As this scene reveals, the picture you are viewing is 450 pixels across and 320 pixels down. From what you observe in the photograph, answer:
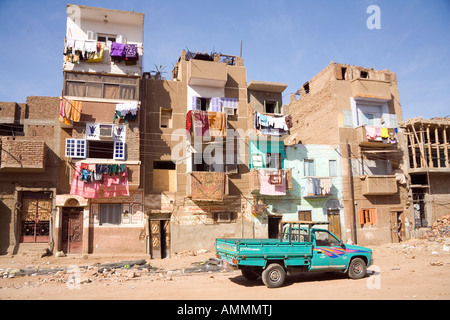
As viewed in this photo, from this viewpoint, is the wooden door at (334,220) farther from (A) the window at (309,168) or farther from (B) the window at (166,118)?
(B) the window at (166,118)

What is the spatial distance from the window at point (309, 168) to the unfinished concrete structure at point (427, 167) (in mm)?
8242

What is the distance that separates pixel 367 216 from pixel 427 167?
6264 millimetres

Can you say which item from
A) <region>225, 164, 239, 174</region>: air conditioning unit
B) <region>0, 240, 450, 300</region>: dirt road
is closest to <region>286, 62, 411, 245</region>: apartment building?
<region>225, 164, 239, 174</region>: air conditioning unit

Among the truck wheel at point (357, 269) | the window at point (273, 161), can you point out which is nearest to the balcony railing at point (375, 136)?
the window at point (273, 161)

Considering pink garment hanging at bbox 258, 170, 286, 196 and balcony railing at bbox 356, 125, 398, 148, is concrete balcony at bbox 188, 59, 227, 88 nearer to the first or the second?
pink garment hanging at bbox 258, 170, 286, 196

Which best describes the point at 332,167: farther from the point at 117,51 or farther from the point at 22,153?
the point at 22,153

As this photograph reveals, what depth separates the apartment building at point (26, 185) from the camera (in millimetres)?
19062

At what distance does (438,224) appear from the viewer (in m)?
26.9

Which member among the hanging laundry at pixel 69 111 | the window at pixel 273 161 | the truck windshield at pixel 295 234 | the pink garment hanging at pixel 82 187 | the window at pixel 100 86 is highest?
the window at pixel 100 86

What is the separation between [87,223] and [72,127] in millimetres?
5710

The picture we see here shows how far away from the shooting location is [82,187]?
19.8m

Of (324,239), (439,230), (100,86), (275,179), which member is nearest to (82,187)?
(100,86)

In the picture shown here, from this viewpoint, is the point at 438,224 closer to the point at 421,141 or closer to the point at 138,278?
the point at 421,141

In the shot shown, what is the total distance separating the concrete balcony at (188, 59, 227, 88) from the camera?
75.6 feet
